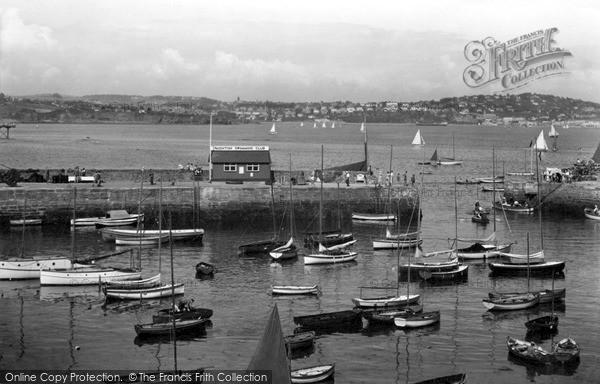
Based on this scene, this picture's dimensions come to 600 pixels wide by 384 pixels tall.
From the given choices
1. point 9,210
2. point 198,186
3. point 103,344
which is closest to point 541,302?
point 103,344

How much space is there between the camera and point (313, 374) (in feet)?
93.7

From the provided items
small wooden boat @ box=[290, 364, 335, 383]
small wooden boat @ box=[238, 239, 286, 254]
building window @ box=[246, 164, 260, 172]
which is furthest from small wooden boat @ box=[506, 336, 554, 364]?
building window @ box=[246, 164, 260, 172]

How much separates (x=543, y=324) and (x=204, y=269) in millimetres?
18031

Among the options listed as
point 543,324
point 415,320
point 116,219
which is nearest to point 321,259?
point 415,320

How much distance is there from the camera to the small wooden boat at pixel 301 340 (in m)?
32.2

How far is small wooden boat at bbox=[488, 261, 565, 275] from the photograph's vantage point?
152 feet

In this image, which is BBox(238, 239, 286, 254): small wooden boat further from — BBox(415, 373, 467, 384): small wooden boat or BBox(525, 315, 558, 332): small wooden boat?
BBox(415, 373, 467, 384): small wooden boat

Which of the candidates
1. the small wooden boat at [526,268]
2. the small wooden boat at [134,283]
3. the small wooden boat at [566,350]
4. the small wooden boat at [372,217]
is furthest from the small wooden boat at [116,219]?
the small wooden boat at [566,350]

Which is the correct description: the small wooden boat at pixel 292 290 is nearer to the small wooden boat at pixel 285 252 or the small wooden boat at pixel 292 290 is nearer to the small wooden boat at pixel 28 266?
the small wooden boat at pixel 285 252

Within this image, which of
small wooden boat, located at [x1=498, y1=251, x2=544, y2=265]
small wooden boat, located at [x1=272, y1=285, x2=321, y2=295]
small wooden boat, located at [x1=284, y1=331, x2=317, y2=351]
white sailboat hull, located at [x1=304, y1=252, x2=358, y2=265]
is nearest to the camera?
small wooden boat, located at [x1=284, y1=331, x2=317, y2=351]

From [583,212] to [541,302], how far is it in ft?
102

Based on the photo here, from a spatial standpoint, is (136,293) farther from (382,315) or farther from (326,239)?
(326,239)

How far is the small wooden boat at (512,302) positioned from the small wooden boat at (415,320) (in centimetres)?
390

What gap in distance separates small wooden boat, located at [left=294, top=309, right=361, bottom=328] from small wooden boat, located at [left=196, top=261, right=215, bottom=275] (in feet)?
35.0
